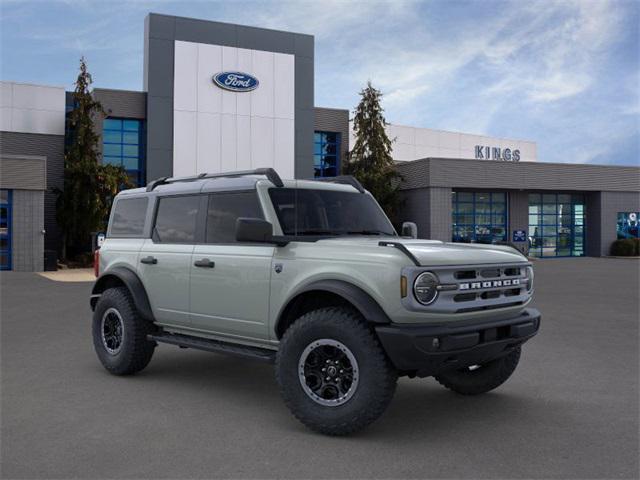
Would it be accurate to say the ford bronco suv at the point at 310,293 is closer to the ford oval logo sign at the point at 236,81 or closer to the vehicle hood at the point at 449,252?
the vehicle hood at the point at 449,252

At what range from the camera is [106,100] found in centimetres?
3191

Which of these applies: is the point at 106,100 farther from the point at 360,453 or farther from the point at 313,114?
the point at 360,453

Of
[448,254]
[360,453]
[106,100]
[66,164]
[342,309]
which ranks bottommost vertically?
[360,453]

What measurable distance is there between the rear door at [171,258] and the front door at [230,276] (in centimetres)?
17

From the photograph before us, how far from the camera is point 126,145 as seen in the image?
108ft

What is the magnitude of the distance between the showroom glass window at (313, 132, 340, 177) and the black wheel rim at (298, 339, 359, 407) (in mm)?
33207

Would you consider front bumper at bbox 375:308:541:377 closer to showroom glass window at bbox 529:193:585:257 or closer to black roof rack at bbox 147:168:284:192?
black roof rack at bbox 147:168:284:192

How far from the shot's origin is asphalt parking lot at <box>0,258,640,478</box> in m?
4.21

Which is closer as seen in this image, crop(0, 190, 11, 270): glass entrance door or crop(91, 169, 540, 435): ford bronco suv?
crop(91, 169, 540, 435): ford bronco suv

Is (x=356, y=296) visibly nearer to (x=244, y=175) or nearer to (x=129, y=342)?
(x=244, y=175)

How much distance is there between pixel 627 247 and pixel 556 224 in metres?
4.03

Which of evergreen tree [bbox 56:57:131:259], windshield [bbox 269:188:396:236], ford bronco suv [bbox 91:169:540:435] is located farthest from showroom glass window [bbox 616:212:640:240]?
windshield [bbox 269:188:396:236]

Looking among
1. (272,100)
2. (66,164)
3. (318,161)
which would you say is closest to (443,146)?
(318,161)

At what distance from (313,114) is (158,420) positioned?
31.3m
